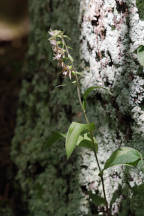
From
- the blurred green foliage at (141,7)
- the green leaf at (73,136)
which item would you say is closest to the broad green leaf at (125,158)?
the green leaf at (73,136)

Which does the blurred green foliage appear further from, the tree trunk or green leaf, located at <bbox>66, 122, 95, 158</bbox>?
green leaf, located at <bbox>66, 122, 95, 158</bbox>

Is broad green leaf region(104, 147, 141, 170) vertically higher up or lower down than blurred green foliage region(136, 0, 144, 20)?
lower down

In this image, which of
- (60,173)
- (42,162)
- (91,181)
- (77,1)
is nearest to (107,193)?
(91,181)

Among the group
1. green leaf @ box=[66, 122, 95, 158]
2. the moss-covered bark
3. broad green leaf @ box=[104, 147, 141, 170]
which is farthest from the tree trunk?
green leaf @ box=[66, 122, 95, 158]

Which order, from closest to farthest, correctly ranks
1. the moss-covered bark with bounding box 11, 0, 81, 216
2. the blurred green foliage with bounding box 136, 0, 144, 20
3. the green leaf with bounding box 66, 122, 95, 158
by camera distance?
the green leaf with bounding box 66, 122, 95, 158
the blurred green foliage with bounding box 136, 0, 144, 20
the moss-covered bark with bounding box 11, 0, 81, 216

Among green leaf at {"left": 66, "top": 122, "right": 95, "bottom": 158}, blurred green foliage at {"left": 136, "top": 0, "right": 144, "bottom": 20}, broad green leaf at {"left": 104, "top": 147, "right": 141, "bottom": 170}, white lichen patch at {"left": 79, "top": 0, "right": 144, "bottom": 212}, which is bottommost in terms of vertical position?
broad green leaf at {"left": 104, "top": 147, "right": 141, "bottom": 170}

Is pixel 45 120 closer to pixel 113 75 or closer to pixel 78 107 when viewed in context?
pixel 78 107

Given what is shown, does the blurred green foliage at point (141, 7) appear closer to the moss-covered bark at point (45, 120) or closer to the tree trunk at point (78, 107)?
the tree trunk at point (78, 107)

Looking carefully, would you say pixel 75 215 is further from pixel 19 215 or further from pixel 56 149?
pixel 19 215
